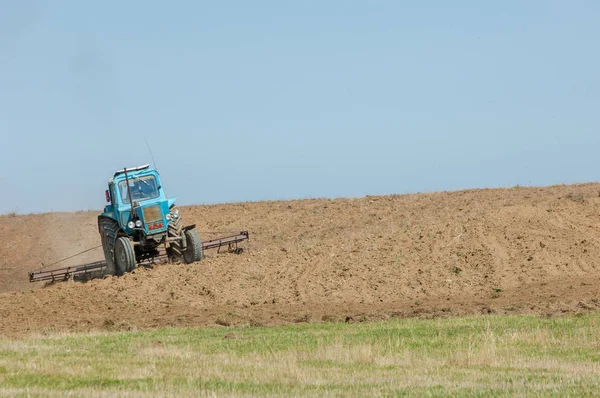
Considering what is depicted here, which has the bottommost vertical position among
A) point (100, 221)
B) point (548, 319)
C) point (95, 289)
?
point (548, 319)

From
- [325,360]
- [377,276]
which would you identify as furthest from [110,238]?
[325,360]

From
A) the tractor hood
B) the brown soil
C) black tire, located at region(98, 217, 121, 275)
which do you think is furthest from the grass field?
black tire, located at region(98, 217, 121, 275)

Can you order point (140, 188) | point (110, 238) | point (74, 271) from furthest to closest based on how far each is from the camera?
point (74, 271), point (110, 238), point (140, 188)

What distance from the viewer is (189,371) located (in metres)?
13.2

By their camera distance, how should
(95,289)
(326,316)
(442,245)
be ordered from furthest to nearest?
(442,245), (95,289), (326,316)

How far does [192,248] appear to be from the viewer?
26.4m

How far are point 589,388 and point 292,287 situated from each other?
43.2ft

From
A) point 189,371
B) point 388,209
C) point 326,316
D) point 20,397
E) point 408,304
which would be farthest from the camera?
point 388,209

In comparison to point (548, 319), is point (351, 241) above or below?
above

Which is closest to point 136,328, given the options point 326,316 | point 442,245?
point 326,316

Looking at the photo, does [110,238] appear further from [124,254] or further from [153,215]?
[153,215]

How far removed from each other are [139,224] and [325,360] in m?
12.1

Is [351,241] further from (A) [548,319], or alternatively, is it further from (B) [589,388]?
(B) [589,388]

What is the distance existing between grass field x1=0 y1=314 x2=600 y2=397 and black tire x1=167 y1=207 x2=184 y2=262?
24.1ft
